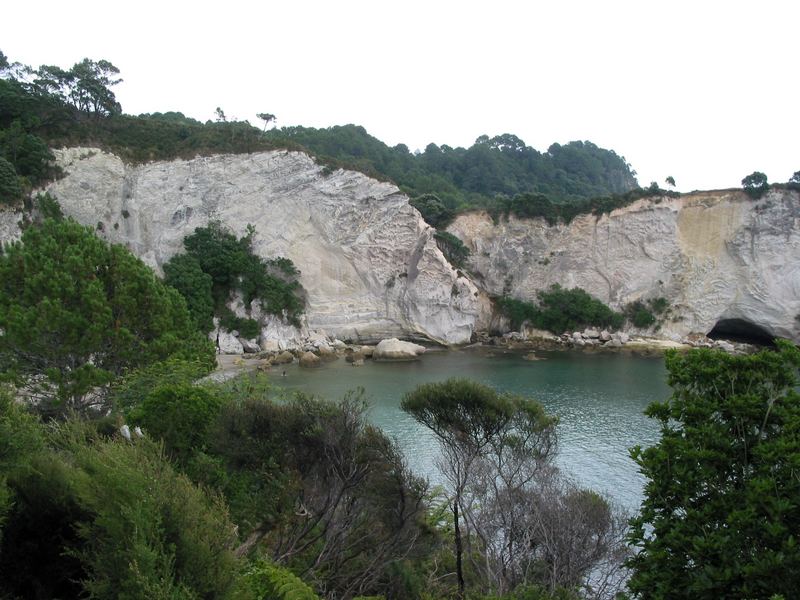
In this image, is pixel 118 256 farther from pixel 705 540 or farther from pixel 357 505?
pixel 705 540

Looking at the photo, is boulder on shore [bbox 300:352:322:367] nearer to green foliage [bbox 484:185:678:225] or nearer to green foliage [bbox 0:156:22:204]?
green foliage [bbox 0:156:22:204]

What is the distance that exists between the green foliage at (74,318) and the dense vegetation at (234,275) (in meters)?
22.5

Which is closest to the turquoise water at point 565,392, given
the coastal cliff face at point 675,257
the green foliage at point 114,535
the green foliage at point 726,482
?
the green foliage at point 726,482

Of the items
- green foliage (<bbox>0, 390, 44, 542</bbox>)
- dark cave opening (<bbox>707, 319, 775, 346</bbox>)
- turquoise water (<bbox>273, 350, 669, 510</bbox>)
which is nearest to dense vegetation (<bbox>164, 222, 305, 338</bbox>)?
turquoise water (<bbox>273, 350, 669, 510</bbox>)

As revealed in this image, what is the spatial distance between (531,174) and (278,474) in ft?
256

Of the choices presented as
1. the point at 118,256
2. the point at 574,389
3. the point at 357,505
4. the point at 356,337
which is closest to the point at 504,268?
the point at 356,337

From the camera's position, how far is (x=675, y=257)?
4644 centimetres

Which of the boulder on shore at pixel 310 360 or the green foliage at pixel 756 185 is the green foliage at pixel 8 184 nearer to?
Answer: the boulder on shore at pixel 310 360

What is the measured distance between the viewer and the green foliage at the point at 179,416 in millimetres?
9594

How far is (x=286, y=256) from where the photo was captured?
4197 centimetres

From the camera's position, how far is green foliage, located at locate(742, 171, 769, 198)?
144ft

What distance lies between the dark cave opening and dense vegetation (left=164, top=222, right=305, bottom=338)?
35871mm

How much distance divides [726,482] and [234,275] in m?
37.4

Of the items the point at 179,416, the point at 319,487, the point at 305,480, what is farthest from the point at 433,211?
the point at 305,480
